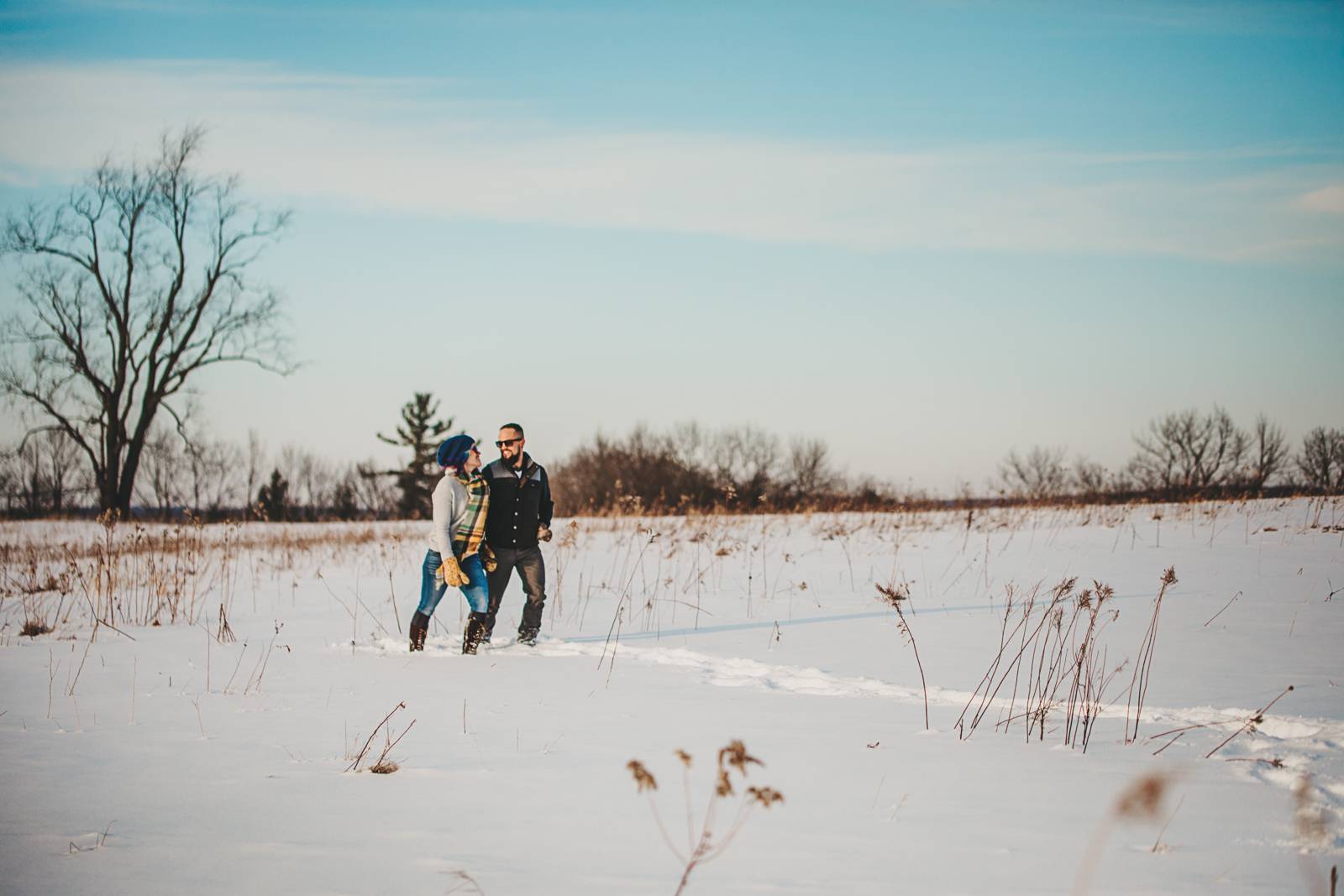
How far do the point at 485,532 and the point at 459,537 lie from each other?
32 centimetres

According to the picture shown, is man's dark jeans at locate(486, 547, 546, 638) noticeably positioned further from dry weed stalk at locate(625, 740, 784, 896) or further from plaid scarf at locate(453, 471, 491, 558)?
dry weed stalk at locate(625, 740, 784, 896)

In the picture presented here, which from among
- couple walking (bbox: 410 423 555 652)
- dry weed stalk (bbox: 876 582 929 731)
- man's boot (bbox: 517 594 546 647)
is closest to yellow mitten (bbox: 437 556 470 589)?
couple walking (bbox: 410 423 555 652)

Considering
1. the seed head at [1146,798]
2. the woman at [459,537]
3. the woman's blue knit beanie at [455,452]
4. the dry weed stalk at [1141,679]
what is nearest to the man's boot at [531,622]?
the woman at [459,537]

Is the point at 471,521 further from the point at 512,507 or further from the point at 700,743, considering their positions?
the point at 700,743

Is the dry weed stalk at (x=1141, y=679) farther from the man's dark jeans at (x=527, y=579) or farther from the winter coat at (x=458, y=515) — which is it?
the winter coat at (x=458, y=515)

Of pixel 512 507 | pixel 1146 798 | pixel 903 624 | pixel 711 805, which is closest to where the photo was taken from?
pixel 1146 798

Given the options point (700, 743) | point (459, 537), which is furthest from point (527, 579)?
point (700, 743)

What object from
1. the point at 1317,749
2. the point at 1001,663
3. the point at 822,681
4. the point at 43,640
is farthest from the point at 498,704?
the point at 43,640

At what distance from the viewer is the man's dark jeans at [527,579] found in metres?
7.34

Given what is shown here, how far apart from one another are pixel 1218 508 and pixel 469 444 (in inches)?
506

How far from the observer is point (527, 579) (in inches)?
292

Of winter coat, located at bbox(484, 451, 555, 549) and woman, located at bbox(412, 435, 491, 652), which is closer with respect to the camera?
woman, located at bbox(412, 435, 491, 652)

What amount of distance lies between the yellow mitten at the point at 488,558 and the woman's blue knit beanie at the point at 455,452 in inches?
29.6

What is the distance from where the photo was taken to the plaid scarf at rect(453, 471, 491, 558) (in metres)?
6.95
